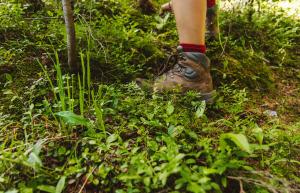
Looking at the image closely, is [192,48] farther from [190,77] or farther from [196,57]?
[190,77]

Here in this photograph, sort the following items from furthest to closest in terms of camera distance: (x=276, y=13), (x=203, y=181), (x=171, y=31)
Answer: (x=276, y=13)
(x=171, y=31)
(x=203, y=181)

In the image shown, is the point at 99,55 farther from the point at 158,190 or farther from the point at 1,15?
the point at 158,190

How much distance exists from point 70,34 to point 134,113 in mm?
701

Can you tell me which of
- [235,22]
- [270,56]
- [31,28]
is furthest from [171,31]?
[31,28]

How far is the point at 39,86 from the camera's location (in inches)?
93.7

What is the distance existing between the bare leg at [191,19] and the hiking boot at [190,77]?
0.35 ft

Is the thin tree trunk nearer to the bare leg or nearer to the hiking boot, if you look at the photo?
the hiking boot

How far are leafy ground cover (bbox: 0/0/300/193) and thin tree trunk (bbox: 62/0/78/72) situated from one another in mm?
82

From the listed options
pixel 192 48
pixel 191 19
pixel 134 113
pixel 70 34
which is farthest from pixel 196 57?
pixel 70 34

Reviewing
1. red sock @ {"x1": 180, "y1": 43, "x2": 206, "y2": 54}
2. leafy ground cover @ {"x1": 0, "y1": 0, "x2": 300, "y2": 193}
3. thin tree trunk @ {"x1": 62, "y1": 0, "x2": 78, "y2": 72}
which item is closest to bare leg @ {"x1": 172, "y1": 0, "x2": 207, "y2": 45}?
red sock @ {"x1": 180, "y1": 43, "x2": 206, "y2": 54}

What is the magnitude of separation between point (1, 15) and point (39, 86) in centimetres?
90

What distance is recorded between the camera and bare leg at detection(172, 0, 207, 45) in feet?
7.77

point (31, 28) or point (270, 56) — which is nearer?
point (31, 28)

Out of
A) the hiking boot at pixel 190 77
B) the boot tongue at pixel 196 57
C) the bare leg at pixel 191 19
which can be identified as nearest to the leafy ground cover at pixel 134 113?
the hiking boot at pixel 190 77
